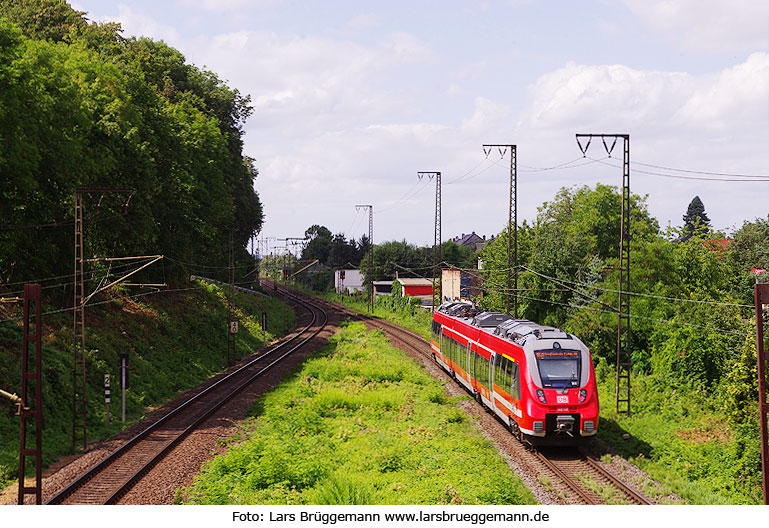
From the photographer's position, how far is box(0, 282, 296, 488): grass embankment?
73.7 ft

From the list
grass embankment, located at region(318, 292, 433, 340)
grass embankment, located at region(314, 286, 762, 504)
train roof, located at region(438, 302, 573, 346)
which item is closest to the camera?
grass embankment, located at region(314, 286, 762, 504)

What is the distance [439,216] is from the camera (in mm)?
55125

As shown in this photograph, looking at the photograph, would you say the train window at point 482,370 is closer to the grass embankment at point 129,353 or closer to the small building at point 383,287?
the grass embankment at point 129,353

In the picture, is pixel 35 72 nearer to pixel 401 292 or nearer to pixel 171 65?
pixel 171 65

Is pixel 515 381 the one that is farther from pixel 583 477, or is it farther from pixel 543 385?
pixel 583 477

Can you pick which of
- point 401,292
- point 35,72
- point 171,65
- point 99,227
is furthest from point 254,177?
point 35,72

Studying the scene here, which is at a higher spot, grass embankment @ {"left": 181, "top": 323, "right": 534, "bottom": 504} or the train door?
the train door

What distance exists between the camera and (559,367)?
20.1 m

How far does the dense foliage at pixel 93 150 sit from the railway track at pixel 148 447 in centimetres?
925

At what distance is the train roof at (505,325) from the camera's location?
21297mm

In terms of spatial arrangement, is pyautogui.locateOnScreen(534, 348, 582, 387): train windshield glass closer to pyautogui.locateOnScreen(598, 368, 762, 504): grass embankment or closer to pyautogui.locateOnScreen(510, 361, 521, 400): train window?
pyautogui.locateOnScreen(510, 361, 521, 400): train window

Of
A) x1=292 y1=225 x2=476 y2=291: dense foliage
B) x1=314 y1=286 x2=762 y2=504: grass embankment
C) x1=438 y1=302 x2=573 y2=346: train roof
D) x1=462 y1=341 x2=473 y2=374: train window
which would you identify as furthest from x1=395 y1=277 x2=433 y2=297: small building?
x1=462 y1=341 x2=473 y2=374: train window

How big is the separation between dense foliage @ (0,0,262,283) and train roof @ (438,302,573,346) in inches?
671

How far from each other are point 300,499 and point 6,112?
17517mm
